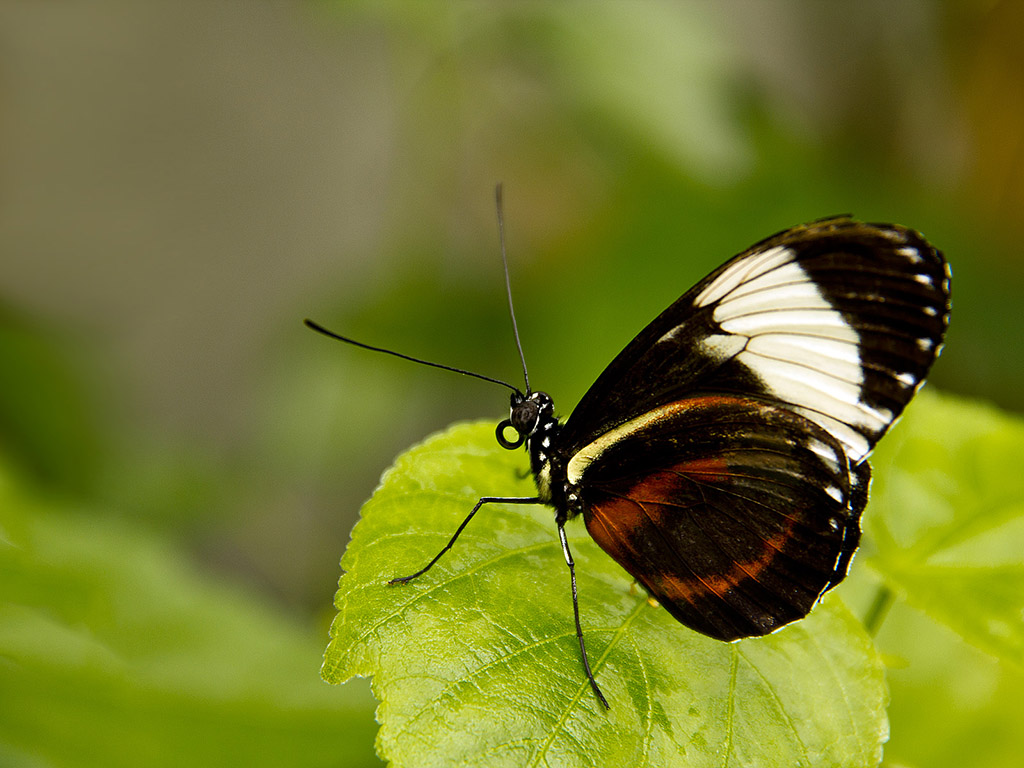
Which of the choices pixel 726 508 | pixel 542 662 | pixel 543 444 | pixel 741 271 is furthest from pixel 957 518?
pixel 542 662

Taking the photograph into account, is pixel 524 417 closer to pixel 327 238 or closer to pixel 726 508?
pixel 726 508

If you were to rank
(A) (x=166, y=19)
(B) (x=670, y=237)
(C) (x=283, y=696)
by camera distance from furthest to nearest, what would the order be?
(A) (x=166, y=19), (B) (x=670, y=237), (C) (x=283, y=696)

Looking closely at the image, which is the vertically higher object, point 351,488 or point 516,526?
point 351,488

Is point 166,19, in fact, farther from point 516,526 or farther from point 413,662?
point 413,662

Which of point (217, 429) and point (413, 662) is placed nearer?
point (413, 662)

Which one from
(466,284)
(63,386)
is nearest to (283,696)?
(63,386)

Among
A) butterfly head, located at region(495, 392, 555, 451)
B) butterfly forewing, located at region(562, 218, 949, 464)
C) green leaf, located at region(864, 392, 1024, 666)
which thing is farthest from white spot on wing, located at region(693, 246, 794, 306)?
green leaf, located at region(864, 392, 1024, 666)
